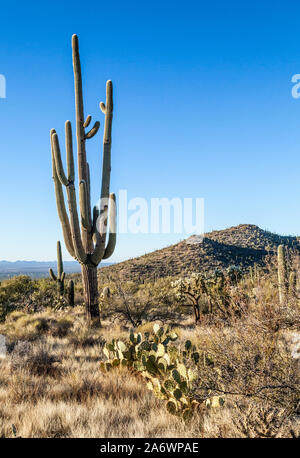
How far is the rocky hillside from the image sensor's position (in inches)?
1144

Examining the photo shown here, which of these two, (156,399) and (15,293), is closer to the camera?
(156,399)

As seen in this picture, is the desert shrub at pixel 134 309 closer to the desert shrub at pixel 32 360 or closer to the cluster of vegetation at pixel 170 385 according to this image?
the cluster of vegetation at pixel 170 385

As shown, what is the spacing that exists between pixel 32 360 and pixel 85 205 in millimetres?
4533

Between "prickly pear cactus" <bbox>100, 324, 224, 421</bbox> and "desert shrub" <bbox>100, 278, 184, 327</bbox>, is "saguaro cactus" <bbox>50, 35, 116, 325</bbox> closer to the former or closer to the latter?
"desert shrub" <bbox>100, 278, 184, 327</bbox>

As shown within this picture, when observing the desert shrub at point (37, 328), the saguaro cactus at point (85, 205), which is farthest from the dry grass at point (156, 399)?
the saguaro cactus at point (85, 205)

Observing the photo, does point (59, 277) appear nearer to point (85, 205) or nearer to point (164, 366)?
point (85, 205)

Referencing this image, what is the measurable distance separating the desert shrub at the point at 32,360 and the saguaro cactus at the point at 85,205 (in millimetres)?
3156

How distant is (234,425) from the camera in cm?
278

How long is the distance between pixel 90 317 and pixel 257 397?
618cm

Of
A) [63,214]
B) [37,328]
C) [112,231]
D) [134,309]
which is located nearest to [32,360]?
[37,328]

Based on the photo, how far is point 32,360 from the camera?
5391mm

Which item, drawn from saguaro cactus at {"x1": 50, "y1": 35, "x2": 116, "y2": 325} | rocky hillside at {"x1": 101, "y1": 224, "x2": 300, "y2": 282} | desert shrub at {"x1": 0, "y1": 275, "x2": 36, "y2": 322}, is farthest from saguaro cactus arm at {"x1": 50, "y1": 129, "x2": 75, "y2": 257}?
rocky hillside at {"x1": 101, "y1": 224, "x2": 300, "y2": 282}

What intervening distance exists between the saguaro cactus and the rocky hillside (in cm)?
1606

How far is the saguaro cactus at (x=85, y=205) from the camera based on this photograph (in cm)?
881
